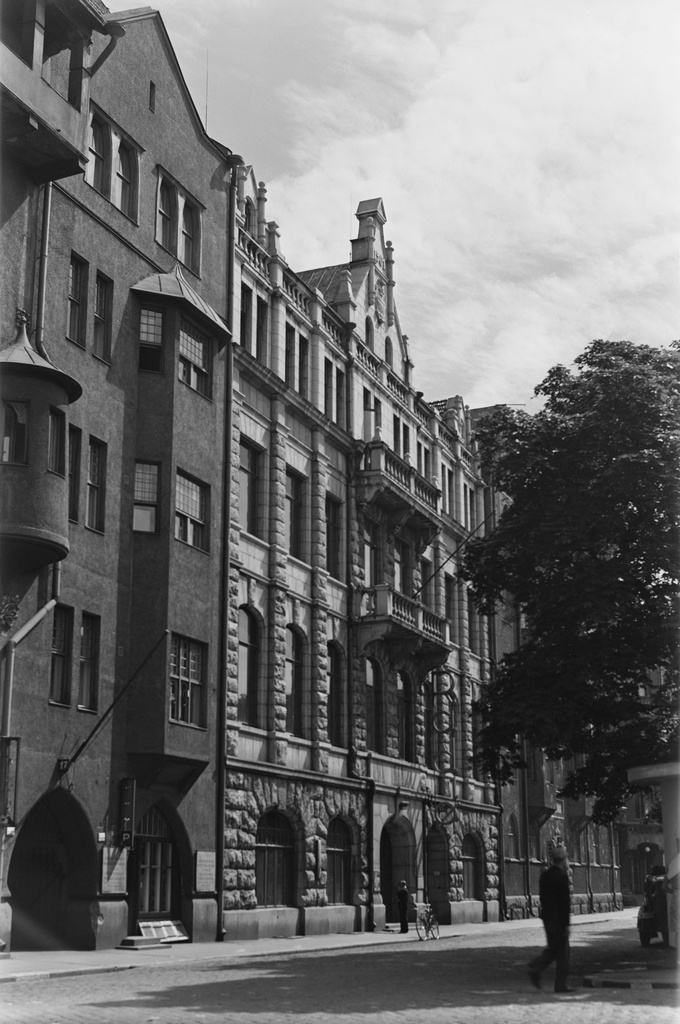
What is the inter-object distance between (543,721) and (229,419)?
12.2 m

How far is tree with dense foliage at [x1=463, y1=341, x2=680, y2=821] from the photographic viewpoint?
27.6 metres

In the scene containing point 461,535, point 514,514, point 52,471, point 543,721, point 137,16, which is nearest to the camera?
point 52,471

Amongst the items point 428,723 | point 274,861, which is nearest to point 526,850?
point 428,723

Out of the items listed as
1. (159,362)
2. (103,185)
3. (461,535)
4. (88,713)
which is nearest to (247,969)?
(88,713)

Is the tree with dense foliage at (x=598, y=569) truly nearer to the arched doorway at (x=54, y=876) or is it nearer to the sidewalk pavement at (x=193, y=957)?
the sidewalk pavement at (x=193, y=957)

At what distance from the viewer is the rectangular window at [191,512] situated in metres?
31.4

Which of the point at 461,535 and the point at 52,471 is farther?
the point at 461,535

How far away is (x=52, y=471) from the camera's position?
25750 millimetres

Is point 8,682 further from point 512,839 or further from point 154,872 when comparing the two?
point 512,839

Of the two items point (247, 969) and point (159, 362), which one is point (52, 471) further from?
point (247, 969)

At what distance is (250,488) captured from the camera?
36.8 m

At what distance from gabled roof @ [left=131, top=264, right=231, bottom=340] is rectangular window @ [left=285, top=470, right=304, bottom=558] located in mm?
6709

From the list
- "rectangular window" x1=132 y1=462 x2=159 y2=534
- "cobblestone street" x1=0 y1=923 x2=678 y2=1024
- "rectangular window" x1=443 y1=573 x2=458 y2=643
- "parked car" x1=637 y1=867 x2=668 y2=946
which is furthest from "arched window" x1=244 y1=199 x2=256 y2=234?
"parked car" x1=637 y1=867 x2=668 y2=946

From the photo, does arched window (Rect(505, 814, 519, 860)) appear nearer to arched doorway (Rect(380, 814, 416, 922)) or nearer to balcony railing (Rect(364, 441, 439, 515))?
arched doorway (Rect(380, 814, 416, 922))
